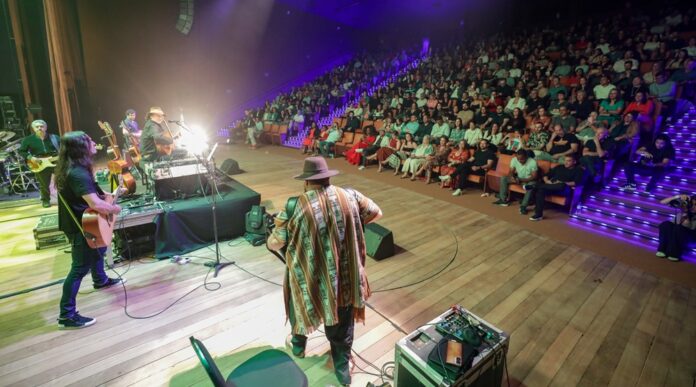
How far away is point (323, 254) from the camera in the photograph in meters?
1.93

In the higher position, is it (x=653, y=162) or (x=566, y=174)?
(x=653, y=162)

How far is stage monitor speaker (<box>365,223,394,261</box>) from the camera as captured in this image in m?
3.82

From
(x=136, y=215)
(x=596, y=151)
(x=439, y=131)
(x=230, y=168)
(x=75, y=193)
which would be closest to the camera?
(x=75, y=193)

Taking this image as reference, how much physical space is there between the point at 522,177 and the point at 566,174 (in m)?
0.65

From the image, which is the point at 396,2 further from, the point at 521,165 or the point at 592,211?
the point at 592,211

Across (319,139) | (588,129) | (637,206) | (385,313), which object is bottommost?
(385,313)

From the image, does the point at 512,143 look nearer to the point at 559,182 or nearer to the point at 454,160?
Answer: the point at 454,160

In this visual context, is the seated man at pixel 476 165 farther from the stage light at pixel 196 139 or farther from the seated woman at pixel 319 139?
the seated woman at pixel 319 139

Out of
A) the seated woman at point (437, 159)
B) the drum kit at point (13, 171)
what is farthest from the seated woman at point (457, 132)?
the drum kit at point (13, 171)

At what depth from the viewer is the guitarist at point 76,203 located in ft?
7.93

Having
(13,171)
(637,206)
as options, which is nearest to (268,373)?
(637,206)

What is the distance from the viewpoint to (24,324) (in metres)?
2.69

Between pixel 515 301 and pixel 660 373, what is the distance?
1.04m

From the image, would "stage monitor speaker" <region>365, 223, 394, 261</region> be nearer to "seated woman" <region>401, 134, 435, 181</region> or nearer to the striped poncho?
the striped poncho
